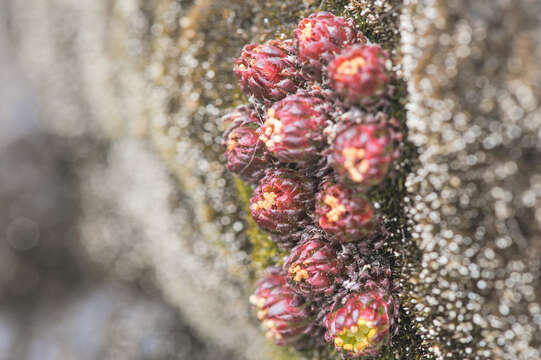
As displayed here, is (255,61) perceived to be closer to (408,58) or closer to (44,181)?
(408,58)

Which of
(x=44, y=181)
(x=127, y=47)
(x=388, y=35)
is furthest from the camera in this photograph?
(x=44, y=181)

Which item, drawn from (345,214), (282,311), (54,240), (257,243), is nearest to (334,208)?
(345,214)

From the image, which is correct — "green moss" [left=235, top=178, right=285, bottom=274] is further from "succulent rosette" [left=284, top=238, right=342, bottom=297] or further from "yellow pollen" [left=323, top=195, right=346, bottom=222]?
"yellow pollen" [left=323, top=195, right=346, bottom=222]

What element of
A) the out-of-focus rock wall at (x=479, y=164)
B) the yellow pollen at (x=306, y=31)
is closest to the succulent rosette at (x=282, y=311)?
the out-of-focus rock wall at (x=479, y=164)

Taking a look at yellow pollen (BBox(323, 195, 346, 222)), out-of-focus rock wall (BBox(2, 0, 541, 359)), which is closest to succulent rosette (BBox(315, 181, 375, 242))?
yellow pollen (BBox(323, 195, 346, 222))

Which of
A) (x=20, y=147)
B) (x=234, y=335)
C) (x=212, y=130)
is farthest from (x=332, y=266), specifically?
(x=20, y=147)

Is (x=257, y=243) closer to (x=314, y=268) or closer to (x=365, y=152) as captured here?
(x=314, y=268)

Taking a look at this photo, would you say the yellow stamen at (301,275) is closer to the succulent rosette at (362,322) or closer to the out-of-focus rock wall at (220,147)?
the succulent rosette at (362,322)
